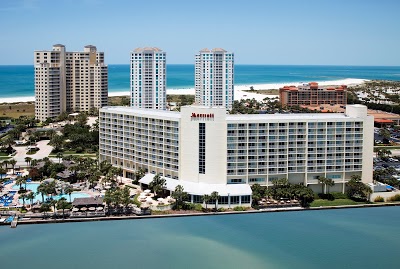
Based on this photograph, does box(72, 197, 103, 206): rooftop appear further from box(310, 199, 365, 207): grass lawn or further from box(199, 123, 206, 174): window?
box(310, 199, 365, 207): grass lawn

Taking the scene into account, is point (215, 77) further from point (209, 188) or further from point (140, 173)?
point (209, 188)

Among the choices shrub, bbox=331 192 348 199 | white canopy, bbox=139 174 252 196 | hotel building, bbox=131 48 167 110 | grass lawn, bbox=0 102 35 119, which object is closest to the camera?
white canopy, bbox=139 174 252 196

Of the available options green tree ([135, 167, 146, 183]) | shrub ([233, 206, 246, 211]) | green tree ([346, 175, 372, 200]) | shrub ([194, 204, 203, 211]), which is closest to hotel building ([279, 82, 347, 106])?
green tree ([346, 175, 372, 200])

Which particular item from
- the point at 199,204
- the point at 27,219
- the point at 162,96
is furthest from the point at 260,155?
the point at 162,96

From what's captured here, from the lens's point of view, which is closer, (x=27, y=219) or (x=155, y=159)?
(x=27, y=219)

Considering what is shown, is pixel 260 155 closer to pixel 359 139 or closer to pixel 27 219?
pixel 359 139

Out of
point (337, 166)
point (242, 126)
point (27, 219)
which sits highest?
point (242, 126)
